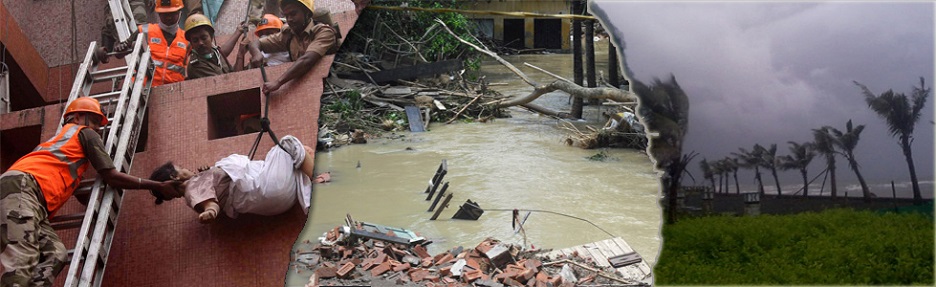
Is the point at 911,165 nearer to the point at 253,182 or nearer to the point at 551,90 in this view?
the point at 551,90

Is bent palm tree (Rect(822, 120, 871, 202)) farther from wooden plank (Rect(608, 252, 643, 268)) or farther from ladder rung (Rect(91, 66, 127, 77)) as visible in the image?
ladder rung (Rect(91, 66, 127, 77))

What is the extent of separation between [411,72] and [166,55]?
3.36 feet

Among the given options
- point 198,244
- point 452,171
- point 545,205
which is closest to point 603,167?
point 545,205

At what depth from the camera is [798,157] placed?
3.05 meters

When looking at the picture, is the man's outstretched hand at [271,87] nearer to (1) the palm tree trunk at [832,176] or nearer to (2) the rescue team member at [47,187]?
(2) the rescue team member at [47,187]

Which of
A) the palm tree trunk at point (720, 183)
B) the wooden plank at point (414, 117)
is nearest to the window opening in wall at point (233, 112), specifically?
the wooden plank at point (414, 117)

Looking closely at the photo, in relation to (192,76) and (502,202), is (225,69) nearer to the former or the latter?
(192,76)

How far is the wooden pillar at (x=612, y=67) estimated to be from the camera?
310cm

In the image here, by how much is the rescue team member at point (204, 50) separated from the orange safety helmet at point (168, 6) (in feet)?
0.26

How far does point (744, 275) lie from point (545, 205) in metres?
0.76

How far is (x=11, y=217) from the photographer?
312cm

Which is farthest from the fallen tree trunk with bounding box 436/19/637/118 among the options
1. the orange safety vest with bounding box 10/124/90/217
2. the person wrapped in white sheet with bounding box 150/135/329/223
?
the orange safety vest with bounding box 10/124/90/217

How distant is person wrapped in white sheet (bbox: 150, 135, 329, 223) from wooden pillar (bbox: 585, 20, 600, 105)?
3.42 ft

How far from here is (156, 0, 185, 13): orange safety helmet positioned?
364 centimetres
